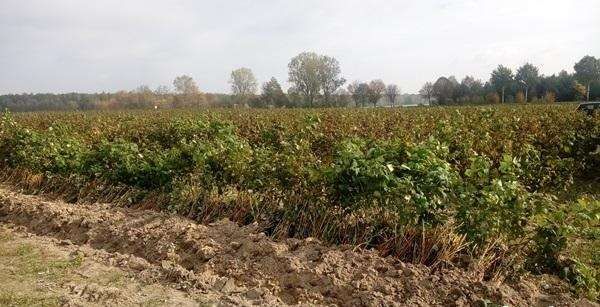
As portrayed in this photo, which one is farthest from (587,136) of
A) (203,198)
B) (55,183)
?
(55,183)

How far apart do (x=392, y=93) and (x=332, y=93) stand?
11188 millimetres

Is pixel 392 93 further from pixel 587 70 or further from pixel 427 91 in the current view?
pixel 587 70

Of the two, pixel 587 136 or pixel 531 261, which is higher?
pixel 587 136

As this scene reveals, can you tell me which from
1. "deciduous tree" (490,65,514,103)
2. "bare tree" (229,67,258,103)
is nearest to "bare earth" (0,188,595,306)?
"deciduous tree" (490,65,514,103)

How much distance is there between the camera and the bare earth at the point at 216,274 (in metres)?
3.82

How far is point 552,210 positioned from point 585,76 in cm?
6449

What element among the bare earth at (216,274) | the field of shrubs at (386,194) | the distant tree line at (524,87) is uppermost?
the distant tree line at (524,87)

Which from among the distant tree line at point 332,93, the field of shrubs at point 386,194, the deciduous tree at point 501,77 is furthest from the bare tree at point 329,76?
the field of shrubs at point 386,194

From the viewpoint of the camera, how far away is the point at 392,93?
274 feet

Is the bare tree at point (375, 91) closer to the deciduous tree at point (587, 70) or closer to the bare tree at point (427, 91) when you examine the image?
the bare tree at point (427, 91)

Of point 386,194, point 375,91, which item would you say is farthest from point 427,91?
point 386,194

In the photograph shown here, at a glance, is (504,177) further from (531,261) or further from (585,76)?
(585,76)

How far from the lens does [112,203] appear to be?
7027mm

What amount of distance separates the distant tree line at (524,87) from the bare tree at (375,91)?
7.76 meters
